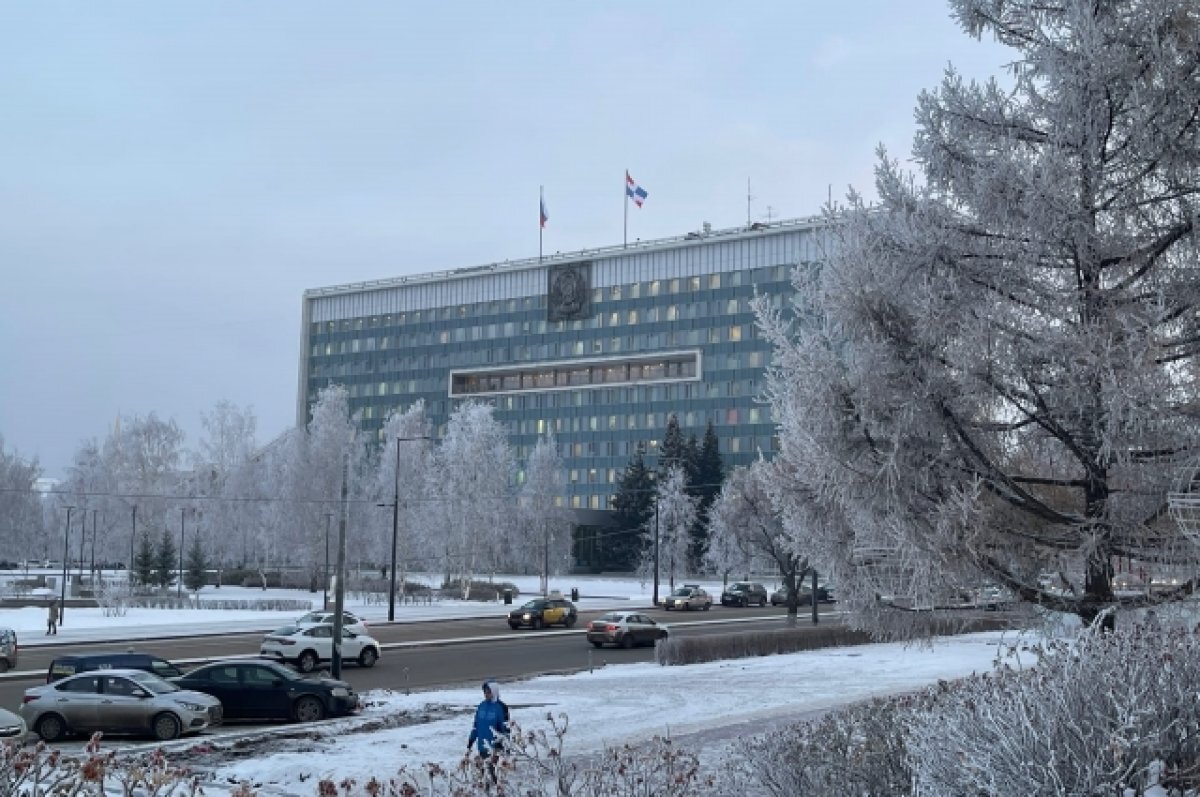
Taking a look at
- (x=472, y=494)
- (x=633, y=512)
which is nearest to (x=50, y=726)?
(x=472, y=494)

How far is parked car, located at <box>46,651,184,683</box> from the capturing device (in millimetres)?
22594

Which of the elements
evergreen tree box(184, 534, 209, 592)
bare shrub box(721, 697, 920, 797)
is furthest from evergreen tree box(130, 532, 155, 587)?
bare shrub box(721, 697, 920, 797)

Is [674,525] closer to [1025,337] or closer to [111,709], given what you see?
[111,709]

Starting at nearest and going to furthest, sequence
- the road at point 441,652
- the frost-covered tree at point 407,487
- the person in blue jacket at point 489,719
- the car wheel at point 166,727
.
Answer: the person in blue jacket at point 489,719 → the car wheel at point 166,727 → the road at point 441,652 → the frost-covered tree at point 407,487

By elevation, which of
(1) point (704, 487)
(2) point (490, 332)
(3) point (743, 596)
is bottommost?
(3) point (743, 596)

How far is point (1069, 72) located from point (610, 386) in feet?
370

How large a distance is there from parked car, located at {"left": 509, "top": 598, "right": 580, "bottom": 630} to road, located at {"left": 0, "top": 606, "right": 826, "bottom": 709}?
Answer: 573 mm

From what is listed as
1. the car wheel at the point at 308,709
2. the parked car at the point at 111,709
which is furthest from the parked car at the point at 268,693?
the parked car at the point at 111,709

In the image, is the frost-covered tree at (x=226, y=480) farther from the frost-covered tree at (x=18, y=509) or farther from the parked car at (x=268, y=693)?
the parked car at (x=268, y=693)

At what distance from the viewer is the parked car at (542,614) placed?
44719mm

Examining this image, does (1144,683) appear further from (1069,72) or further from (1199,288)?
(1069,72)

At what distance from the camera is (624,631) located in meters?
37.5

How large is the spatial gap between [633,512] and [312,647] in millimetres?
68167

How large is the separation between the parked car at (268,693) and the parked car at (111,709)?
4.77ft
